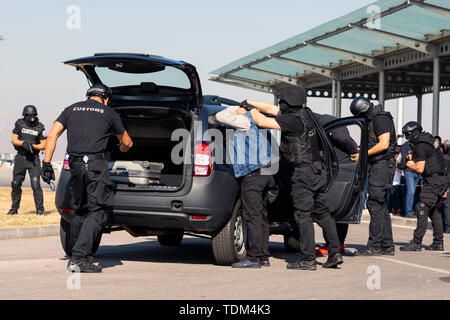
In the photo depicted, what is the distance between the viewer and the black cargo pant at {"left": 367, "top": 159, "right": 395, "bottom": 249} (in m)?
9.46

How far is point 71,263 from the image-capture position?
7.32 meters

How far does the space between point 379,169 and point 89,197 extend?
3891 mm

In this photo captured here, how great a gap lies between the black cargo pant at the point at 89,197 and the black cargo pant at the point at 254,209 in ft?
4.63

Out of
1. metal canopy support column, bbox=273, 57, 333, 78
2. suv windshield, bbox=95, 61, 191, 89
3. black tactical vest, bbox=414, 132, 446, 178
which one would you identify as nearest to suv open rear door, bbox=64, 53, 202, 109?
suv windshield, bbox=95, 61, 191, 89

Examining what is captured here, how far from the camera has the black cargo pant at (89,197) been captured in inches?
288

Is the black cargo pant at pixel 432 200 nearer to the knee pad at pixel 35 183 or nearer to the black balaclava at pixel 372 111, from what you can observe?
the black balaclava at pixel 372 111

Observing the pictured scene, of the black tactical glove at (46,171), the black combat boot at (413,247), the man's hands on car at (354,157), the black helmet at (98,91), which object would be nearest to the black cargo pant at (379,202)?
the man's hands on car at (354,157)

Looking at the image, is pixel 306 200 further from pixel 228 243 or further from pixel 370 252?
pixel 370 252

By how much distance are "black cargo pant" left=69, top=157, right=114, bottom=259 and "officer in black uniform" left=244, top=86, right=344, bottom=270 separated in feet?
5.49

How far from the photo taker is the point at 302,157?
7754mm

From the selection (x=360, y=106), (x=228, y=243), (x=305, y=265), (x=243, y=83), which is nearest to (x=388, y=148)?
(x=360, y=106)

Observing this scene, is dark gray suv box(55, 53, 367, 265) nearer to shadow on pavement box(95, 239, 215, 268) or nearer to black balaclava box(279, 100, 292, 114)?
shadow on pavement box(95, 239, 215, 268)

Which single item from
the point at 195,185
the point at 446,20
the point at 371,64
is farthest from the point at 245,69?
the point at 195,185
